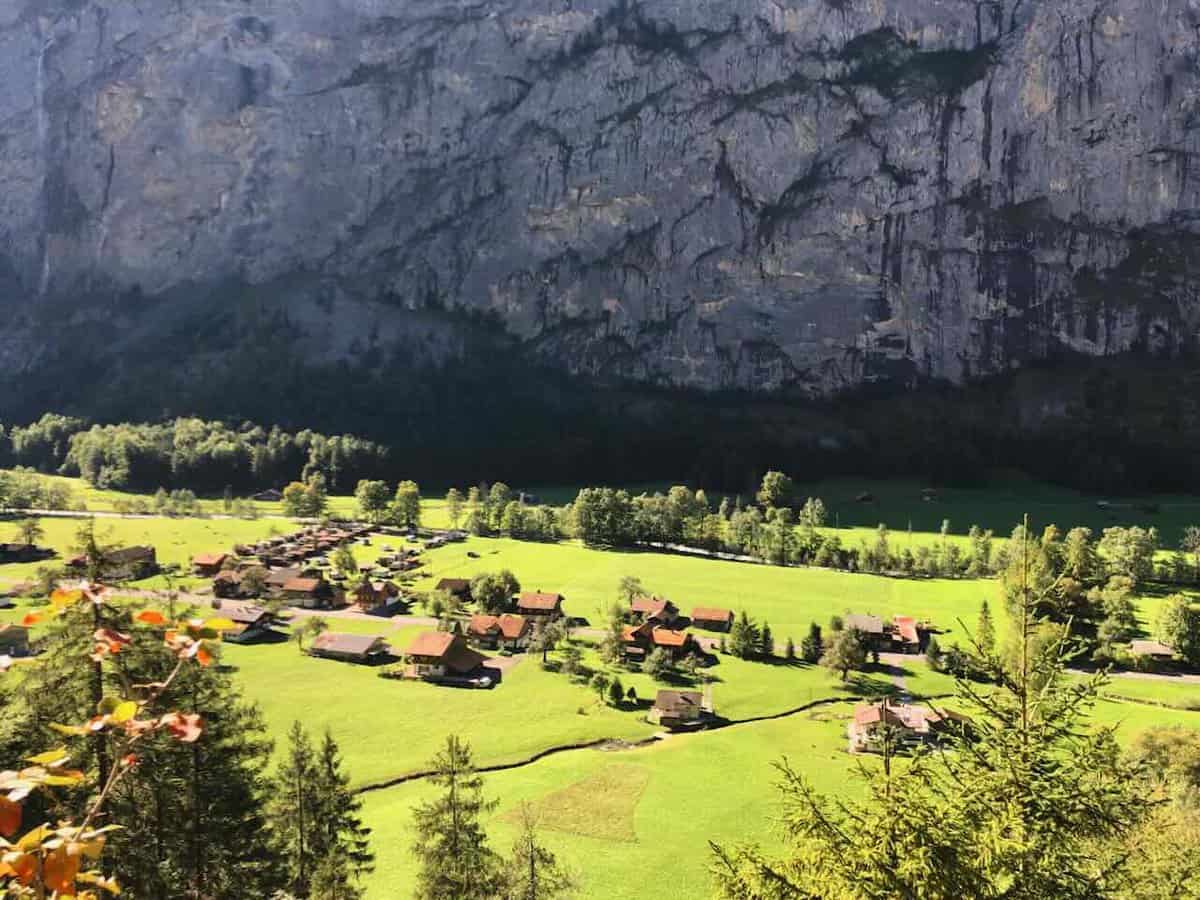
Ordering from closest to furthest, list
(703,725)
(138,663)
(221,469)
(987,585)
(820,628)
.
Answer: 1. (138,663)
2. (703,725)
3. (820,628)
4. (987,585)
5. (221,469)

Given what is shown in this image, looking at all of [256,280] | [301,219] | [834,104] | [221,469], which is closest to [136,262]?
[256,280]

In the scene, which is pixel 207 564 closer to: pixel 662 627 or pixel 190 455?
pixel 662 627

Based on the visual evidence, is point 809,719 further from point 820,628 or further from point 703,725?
point 820,628

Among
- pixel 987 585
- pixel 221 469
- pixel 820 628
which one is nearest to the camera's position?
pixel 820 628

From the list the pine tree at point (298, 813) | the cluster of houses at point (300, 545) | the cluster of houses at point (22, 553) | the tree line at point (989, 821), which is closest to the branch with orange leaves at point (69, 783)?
the tree line at point (989, 821)

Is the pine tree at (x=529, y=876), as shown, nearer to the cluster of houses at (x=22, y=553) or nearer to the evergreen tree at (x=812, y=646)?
the evergreen tree at (x=812, y=646)

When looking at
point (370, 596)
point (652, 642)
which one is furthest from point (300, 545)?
point (652, 642)
